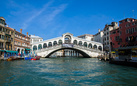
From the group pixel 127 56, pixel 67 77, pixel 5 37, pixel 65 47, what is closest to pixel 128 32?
pixel 127 56

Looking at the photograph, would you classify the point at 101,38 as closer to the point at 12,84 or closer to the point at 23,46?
the point at 23,46

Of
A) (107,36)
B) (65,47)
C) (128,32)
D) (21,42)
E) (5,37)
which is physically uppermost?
(107,36)

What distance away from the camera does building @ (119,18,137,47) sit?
28766 millimetres

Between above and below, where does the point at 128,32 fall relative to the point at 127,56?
above

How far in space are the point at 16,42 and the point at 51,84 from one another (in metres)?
27.7

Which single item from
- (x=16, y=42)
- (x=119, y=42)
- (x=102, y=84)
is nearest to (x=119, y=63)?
(x=102, y=84)

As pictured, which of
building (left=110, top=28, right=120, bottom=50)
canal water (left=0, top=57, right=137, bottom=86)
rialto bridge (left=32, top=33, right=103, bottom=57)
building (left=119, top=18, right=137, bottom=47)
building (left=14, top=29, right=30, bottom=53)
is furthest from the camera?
rialto bridge (left=32, top=33, right=103, bottom=57)

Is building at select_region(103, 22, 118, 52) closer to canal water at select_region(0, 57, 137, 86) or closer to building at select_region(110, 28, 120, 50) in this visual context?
building at select_region(110, 28, 120, 50)

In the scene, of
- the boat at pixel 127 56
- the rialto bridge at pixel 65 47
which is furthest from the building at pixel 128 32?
the boat at pixel 127 56

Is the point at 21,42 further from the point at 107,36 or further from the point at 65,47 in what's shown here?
the point at 107,36

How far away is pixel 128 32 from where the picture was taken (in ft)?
100

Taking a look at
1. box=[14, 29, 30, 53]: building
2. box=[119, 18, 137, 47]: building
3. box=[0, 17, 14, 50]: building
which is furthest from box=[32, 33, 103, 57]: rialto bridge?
box=[119, 18, 137, 47]: building

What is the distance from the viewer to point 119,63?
1795 centimetres

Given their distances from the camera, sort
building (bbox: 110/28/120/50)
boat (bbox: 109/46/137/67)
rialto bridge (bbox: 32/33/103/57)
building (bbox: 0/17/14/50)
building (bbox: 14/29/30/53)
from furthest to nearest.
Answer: rialto bridge (bbox: 32/33/103/57), building (bbox: 110/28/120/50), building (bbox: 14/29/30/53), building (bbox: 0/17/14/50), boat (bbox: 109/46/137/67)
